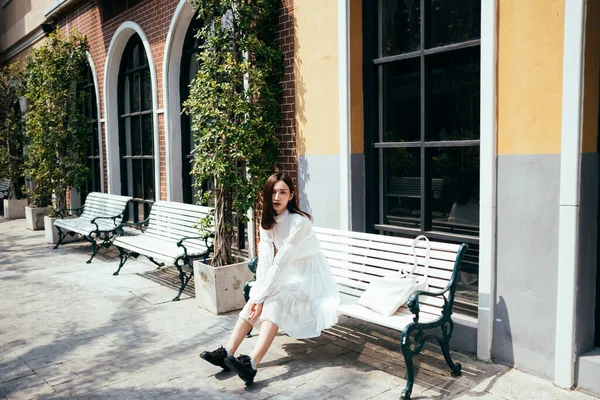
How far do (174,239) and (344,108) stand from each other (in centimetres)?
311

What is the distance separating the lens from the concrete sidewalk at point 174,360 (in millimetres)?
3771

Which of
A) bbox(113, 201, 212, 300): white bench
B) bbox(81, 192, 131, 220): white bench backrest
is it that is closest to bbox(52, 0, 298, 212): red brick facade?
bbox(81, 192, 131, 220): white bench backrest

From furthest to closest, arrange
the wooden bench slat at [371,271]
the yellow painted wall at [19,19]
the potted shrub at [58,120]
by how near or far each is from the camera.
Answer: the yellow painted wall at [19,19] → the potted shrub at [58,120] → the wooden bench slat at [371,271]

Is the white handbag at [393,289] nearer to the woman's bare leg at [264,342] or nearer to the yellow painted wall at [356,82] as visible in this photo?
the woman's bare leg at [264,342]

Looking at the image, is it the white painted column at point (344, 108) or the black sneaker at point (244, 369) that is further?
the white painted column at point (344, 108)

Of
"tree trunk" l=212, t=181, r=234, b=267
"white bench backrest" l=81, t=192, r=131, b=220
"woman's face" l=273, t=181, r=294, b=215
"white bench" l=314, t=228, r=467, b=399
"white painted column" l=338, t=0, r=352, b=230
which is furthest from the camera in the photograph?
"white bench backrest" l=81, t=192, r=131, b=220

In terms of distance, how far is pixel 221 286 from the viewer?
5582mm

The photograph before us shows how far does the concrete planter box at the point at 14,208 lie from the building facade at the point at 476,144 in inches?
431

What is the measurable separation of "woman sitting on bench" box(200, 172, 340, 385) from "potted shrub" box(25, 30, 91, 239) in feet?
24.1

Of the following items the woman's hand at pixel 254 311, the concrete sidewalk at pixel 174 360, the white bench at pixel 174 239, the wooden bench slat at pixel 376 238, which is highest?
the wooden bench slat at pixel 376 238

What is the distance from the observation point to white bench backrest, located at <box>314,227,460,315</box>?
13.2 ft

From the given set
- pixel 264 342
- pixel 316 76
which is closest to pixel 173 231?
pixel 316 76

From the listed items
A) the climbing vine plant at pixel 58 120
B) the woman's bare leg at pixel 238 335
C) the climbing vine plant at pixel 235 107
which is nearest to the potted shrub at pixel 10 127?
the climbing vine plant at pixel 58 120

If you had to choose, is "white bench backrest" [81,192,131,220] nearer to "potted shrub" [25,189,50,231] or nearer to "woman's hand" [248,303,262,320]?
"potted shrub" [25,189,50,231]
